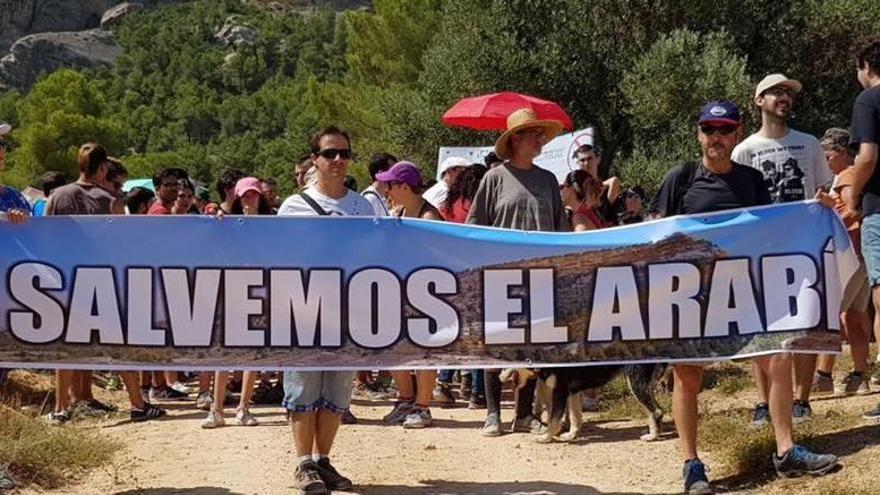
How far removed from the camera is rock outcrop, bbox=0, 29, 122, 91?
152 metres

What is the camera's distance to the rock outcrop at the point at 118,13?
6772 inches

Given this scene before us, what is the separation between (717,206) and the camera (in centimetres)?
688

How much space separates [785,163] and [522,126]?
1.62 meters

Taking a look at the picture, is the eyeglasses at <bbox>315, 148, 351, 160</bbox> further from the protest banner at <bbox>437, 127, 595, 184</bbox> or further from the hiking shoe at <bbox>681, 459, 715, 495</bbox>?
the protest banner at <bbox>437, 127, 595, 184</bbox>

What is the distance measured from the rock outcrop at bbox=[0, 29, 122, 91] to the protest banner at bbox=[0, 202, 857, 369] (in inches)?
5841

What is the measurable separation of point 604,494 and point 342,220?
1998 mm

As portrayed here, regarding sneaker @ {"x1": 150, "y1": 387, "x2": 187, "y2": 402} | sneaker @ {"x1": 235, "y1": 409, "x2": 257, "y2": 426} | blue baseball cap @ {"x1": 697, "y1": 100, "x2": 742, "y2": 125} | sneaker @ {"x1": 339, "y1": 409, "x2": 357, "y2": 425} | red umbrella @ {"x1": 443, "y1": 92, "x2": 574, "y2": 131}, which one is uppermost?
red umbrella @ {"x1": 443, "y1": 92, "x2": 574, "y2": 131}

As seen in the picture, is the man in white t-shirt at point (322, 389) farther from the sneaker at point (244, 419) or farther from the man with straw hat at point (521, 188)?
the sneaker at point (244, 419)

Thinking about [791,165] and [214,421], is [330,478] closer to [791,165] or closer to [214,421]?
[214,421]

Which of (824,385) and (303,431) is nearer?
(303,431)

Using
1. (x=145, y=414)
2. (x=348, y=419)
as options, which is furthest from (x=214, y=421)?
(x=348, y=419)

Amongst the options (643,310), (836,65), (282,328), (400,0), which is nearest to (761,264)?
(643,310)

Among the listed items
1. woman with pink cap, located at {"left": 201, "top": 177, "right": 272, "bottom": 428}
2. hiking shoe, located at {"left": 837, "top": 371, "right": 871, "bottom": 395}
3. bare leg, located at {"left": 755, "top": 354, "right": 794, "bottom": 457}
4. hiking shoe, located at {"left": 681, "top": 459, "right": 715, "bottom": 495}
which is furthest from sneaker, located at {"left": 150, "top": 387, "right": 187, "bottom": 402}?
bare leg, located at {"left": 755, "top": 354, "right": 794, "bottom": 457}

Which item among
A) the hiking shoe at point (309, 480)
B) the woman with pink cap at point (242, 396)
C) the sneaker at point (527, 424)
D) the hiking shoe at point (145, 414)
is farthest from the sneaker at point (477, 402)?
the hiking shoe at point (309, 480)
